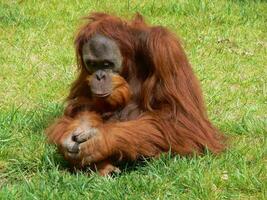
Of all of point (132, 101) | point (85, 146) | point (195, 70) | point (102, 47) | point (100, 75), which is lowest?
point (195, 70)

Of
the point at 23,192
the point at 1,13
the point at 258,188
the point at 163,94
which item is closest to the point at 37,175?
the point at 23,192

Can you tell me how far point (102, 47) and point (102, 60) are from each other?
0.06 meters

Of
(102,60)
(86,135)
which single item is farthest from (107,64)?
(86,135)

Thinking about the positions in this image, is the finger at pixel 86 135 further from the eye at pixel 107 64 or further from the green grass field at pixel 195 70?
the eye at pixel 107 64

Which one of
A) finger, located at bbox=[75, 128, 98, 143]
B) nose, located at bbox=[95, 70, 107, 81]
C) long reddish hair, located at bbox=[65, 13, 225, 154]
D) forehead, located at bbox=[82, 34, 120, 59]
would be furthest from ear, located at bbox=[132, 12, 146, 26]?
finger, located at bbox=[75, 128, 98, 143]

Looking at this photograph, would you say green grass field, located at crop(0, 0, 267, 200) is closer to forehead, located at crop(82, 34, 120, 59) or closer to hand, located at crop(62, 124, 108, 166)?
hand, located at crop(62, 124, 108, 166)

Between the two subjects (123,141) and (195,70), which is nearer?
(123,141)

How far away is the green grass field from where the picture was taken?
3.32 m

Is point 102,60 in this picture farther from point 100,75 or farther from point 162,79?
point 162,79

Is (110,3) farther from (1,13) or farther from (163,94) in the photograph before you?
(163,94)

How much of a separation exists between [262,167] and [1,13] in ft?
11.7

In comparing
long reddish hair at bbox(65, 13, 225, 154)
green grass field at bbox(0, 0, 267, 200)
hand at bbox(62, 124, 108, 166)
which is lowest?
green grass field at bbox(0, 0, 267, 200)

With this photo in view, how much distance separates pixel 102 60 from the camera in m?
3.62

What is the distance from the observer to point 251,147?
12.5 feet
